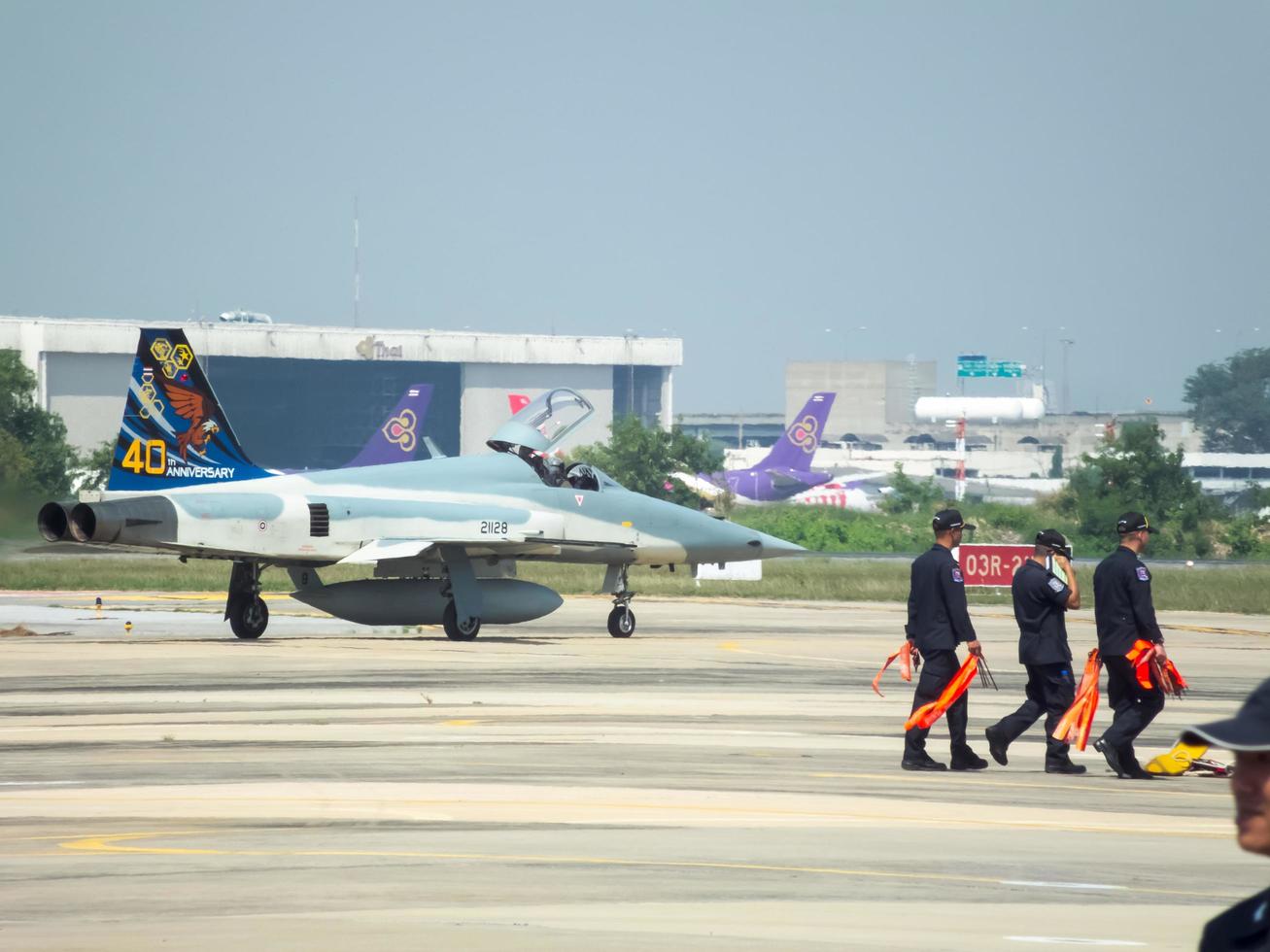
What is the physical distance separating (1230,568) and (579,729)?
42.5m

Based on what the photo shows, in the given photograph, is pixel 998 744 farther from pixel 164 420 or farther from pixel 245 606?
pixel 245 606

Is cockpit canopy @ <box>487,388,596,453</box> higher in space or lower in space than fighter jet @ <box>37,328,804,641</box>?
higher

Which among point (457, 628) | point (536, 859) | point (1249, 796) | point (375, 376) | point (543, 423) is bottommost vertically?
point (457, 628)

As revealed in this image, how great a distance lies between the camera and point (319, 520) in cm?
2552

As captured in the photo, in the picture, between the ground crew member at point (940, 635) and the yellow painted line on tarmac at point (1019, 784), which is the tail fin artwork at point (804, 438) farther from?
the yellow painted line on tarmac at point (1019, 784)

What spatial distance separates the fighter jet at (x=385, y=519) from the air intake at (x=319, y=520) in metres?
0.03

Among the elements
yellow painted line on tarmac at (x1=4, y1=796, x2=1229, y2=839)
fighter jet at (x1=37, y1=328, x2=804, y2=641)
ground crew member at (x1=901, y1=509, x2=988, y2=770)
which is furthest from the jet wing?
yellow painted line on tarmac at (x1=4, y1=796, x2=1229, y2=839)

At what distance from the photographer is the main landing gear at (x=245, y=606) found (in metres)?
26.1

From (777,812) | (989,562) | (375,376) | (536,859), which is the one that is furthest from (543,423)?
(375,376)

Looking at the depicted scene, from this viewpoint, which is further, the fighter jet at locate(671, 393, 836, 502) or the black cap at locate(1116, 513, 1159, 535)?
the fighter jet at locate(671, 393, 836, 502)

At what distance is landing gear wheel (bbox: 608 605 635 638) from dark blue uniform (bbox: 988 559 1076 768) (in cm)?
1405

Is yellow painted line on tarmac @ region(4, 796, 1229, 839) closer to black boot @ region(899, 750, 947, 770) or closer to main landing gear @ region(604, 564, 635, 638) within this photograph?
black boot @ region(899, 750, 947, 770)

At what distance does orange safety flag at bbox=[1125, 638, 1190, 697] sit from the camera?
13.5m

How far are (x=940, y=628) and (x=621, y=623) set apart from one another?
1431 cm
